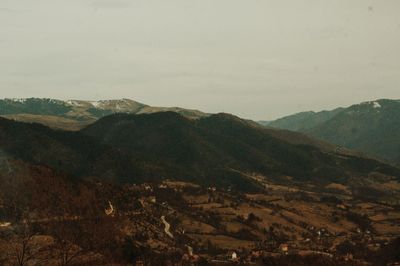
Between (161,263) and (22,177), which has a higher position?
(22,177)

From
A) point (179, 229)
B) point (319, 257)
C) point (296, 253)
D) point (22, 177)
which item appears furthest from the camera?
point (179, 229)

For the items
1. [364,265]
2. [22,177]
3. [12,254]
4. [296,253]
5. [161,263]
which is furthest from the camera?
[22,177]

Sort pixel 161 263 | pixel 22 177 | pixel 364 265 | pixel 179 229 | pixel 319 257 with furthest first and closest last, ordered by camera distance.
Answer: pixel 179 229, pixel 22 177, pixel 319 257, pixel 364 265, pixel 161 263

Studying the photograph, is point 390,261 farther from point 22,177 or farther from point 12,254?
point 22,177

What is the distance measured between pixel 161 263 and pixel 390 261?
189ft

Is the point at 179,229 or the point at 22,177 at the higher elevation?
the point at 22,177

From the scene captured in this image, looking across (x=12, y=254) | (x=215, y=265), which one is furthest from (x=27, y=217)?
(x=215, y=265)

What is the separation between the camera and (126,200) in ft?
650

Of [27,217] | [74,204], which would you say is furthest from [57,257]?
[74,204]

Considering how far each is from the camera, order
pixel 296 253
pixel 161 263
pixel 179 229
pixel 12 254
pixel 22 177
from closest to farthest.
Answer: pixel 12 254
pixel 161 263
pixel 296 253
pixel 22 177
pixel 179 229

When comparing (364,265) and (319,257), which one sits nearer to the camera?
(364,265)

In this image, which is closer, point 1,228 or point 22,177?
point 1,228

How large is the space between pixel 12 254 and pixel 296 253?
79.9m

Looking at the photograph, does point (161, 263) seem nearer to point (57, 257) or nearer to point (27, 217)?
point (57, 257)
